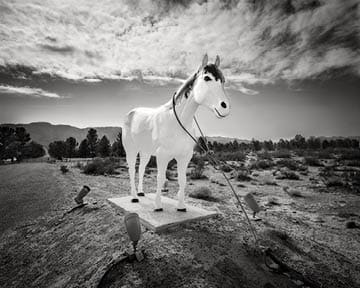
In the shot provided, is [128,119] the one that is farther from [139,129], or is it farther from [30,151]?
[30,151]

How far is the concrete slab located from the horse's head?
188 cm

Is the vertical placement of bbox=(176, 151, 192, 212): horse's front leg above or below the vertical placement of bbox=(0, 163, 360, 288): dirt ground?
above

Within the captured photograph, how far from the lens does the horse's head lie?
2715 mm

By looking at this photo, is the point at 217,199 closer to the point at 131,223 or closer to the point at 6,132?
the point at 131,223

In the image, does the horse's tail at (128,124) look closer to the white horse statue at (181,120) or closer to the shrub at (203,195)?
the white horse statue at (181,120)

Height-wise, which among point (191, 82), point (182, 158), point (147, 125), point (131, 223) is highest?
point (191, 82)

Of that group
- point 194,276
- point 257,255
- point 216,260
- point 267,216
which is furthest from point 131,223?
point 267,216

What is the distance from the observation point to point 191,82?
3.27m

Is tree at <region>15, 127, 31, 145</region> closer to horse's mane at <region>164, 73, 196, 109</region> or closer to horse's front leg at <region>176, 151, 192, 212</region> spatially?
horse's front leg at <region>176, 151, 192, 212</region>

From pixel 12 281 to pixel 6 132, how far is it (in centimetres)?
6442

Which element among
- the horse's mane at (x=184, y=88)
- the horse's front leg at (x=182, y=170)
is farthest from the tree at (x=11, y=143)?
the horse's mane at (x=184, y=88)

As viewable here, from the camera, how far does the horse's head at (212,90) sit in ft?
8.91

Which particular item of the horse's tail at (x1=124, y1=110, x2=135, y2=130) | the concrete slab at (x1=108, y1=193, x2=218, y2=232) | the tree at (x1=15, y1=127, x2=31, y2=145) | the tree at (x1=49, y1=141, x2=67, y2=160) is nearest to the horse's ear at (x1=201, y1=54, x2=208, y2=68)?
the horse's tail at (x1=124, y1=110, x2=135, y2=130)

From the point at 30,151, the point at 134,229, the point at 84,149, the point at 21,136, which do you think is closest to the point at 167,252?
the point at 134,229
